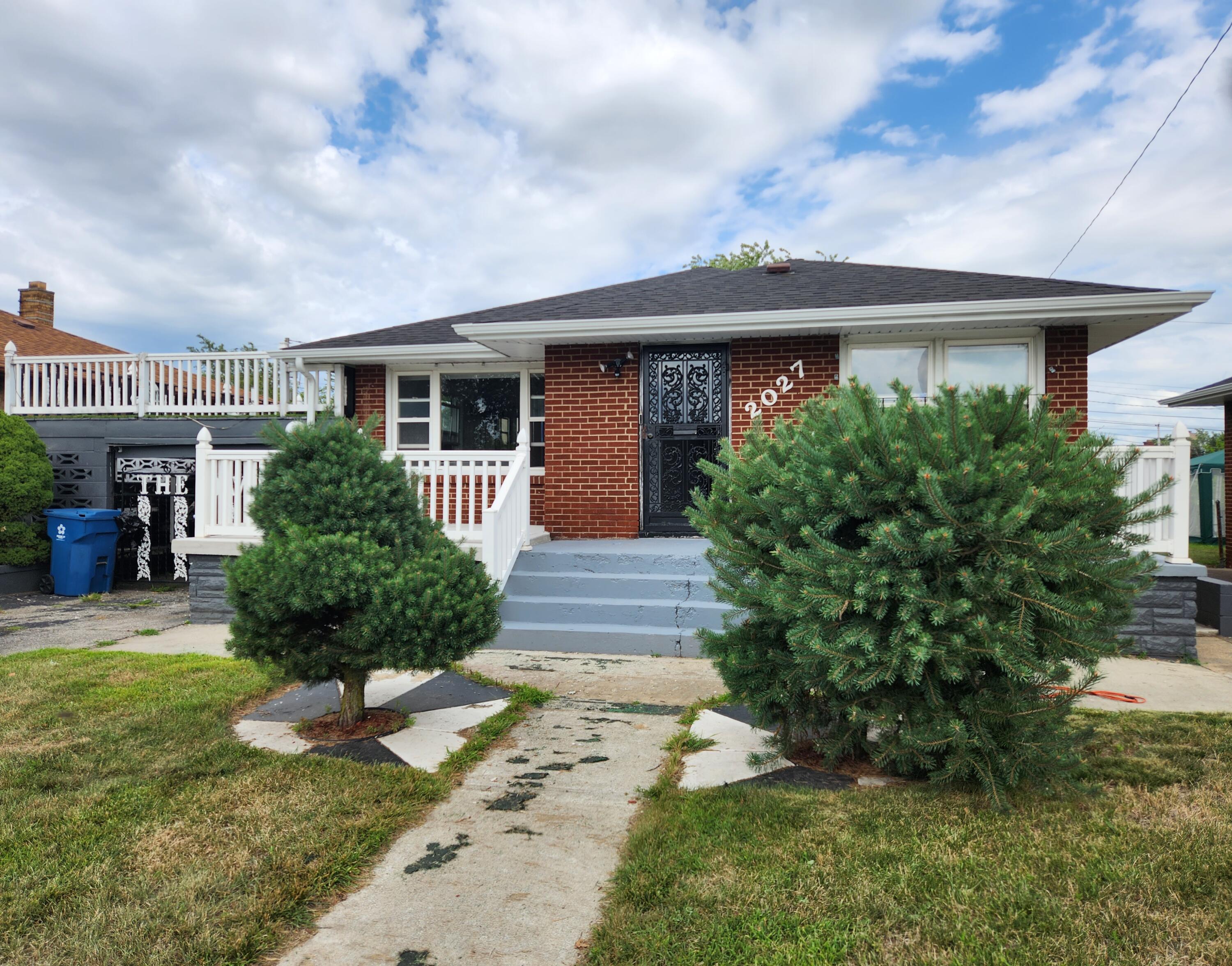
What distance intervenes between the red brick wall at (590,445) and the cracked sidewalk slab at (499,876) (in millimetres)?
4850

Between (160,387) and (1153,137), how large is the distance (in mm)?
15201

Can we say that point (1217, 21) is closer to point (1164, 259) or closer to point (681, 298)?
point (681, 298)

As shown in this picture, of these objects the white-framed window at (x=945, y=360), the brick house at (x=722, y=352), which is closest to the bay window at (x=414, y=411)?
the brick house at (x=722, y=352)

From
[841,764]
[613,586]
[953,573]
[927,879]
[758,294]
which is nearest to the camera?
[927,879]

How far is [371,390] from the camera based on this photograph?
33.8 ft

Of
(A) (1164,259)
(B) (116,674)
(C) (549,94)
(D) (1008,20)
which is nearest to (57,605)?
(B) (116,674)

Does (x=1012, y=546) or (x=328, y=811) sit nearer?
(x=1012, y=546)

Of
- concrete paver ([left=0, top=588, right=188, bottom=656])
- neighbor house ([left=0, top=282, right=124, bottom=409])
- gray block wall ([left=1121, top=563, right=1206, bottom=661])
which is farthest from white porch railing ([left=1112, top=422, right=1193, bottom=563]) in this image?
neighbor house ([left=0, top=282, right=124, bottom=409])

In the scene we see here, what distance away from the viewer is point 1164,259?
17500mm

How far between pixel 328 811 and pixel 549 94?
1165 cm

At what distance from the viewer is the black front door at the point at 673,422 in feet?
27.6

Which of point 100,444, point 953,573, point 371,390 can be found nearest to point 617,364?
point 371,390

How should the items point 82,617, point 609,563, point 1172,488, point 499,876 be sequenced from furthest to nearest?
point 82,617 < point 609,563 < point 1172,488 < point 499,876

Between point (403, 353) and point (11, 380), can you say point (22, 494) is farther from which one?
point (403, 353)
